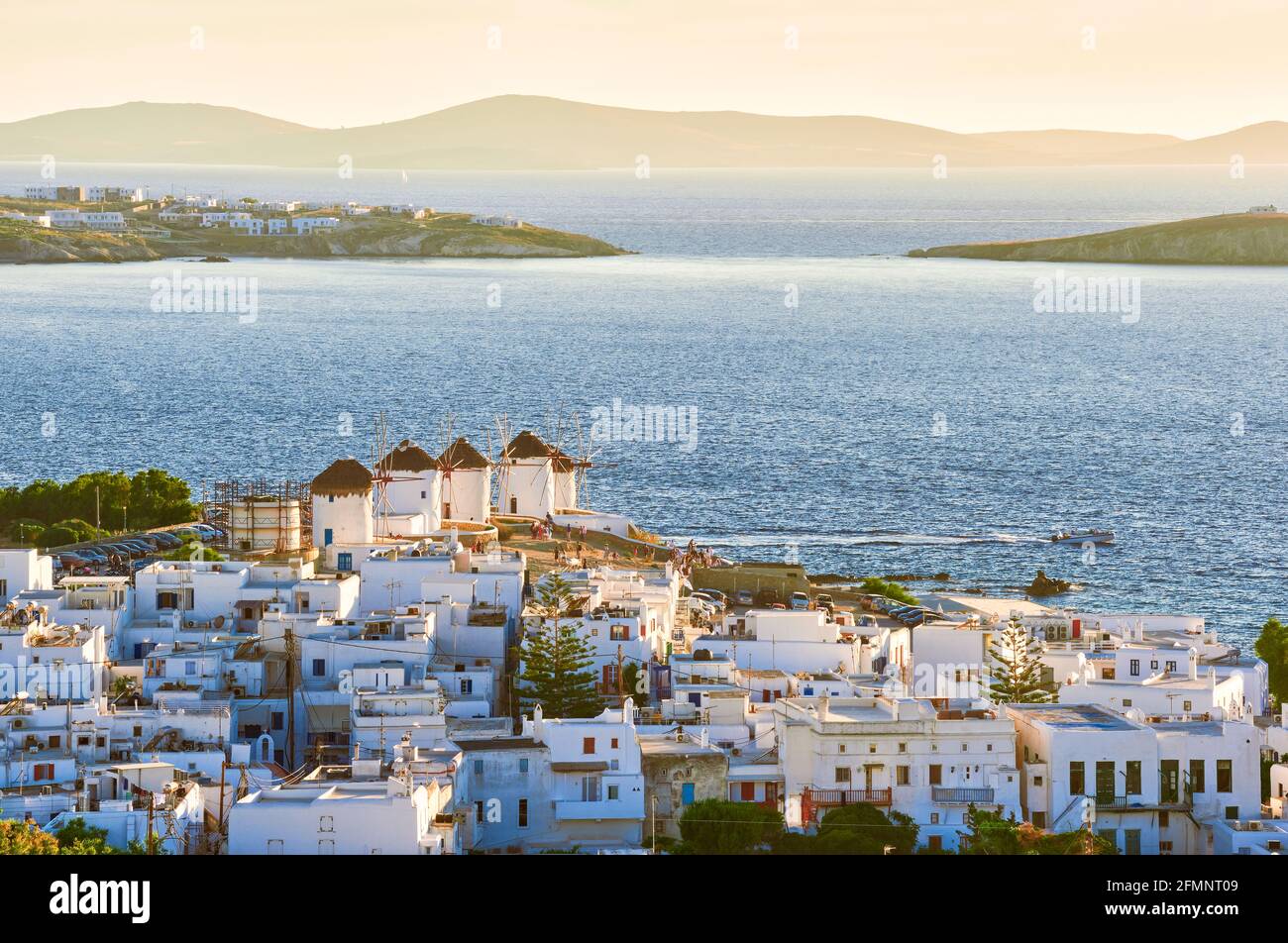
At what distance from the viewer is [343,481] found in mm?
41875

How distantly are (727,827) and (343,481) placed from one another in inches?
832

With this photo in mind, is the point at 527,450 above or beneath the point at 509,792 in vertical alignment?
above

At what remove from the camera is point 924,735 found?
24.8 metres

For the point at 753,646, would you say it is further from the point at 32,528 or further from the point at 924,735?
the point at 32,528

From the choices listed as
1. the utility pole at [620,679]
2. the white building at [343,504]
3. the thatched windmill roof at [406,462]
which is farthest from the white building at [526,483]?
the utility pole at [620,679]

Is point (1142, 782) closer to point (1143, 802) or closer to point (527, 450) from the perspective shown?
point (1143, 802)

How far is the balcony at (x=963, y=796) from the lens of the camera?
24.2 metres

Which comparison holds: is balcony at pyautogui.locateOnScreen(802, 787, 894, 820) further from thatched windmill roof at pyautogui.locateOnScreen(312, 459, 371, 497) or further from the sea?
the sea

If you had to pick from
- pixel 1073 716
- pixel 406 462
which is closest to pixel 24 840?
pixel 1073 716

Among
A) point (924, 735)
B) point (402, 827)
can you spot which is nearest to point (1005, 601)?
point (924, 735)

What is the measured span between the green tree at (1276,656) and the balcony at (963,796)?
1225cm

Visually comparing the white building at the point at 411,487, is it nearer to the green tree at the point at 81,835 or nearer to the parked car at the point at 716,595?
the parked car at the point at 716,595

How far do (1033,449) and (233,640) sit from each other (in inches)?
2191
